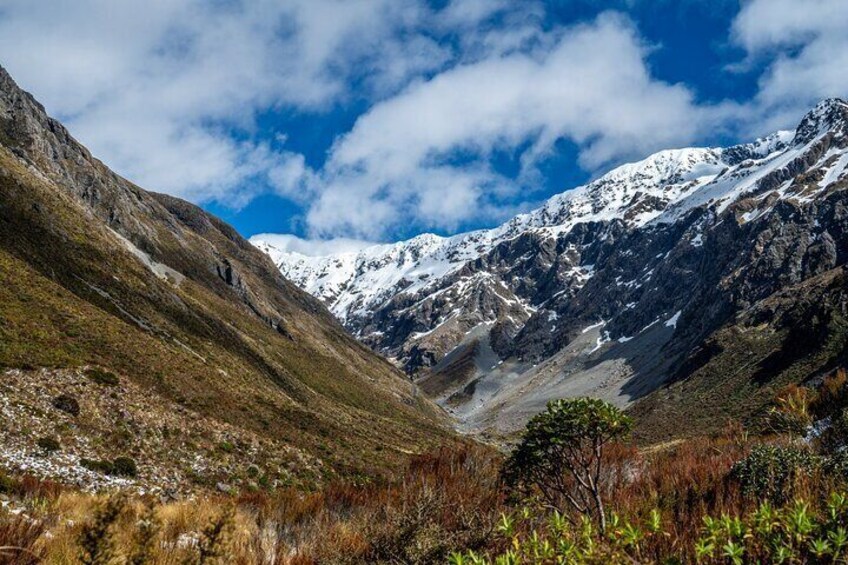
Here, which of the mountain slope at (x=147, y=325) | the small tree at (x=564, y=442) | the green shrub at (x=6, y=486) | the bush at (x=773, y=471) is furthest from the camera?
the mountain slope at (x=147, y=325)

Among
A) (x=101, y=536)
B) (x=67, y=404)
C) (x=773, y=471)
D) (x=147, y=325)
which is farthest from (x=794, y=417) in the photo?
(x=147, y=325)

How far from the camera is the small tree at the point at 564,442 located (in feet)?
33.4

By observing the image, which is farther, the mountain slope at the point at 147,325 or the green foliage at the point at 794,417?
the mountain slope at the point at 147,325

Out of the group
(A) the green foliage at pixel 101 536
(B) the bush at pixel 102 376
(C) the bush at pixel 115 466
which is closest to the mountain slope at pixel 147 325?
(B) the bush at pixel 102 376

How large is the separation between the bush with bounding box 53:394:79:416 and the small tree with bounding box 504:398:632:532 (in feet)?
94.7

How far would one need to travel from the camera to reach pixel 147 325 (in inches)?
2431

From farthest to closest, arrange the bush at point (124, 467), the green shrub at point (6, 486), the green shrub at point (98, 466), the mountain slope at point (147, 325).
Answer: the mountain slope at point (147, 325) → the bush at point (124, 467) → the green shrub at point (98, 466) → the green shrub at point (6, 486)

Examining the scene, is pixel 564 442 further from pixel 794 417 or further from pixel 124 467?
pixel 124 467

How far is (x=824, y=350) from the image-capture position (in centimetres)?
10138

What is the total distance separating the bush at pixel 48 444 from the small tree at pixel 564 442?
24325mm

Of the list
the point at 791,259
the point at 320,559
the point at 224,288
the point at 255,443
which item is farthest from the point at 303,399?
the point at 791,259

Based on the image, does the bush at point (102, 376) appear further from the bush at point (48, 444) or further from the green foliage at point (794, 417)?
the green foliage at point (794, 417)

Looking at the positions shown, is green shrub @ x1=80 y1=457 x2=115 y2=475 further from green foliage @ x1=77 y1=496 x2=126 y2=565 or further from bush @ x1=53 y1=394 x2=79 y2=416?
green foliage @ x1=77 y1=496 x2=126 y2=565

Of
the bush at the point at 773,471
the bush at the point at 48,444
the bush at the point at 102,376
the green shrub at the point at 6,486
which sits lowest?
the bush at the point at 773,471
